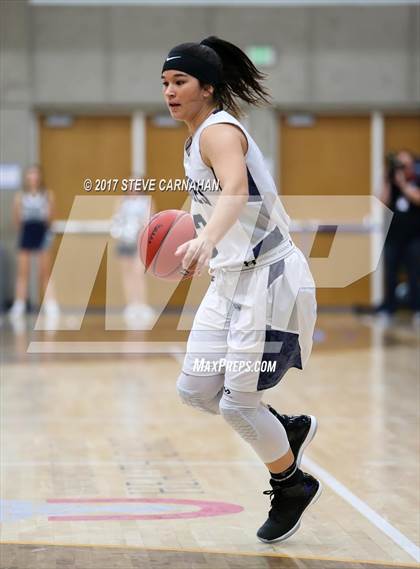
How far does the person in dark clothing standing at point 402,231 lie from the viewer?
13070 mm

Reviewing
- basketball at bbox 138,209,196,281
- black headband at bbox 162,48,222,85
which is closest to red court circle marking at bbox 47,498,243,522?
basketball at bbox 138,209,196,281

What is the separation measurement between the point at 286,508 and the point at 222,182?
1.24 metres

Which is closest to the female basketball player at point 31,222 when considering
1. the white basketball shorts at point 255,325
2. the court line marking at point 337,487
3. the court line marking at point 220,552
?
the court line marking at point 337,487

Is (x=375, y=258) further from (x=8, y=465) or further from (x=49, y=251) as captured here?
(x=8, y=465)

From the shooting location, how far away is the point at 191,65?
12.5 ft

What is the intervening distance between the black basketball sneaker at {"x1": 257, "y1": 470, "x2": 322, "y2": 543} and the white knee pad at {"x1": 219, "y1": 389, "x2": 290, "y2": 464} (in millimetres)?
135

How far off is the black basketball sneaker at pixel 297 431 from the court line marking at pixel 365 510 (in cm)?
41

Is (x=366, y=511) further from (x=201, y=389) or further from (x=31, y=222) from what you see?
(x=31, y=222)

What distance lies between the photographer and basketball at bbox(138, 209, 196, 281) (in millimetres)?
4051

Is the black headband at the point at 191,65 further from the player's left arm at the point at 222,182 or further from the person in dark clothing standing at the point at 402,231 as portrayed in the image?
the person in dark clothing standing at the point at 402,231

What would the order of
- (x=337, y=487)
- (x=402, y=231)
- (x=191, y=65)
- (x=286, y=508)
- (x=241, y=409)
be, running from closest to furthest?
(x=191, y=65) < (x=241, y=409) < (x=286, y=508) < (x=337, y=487) < (x=402, y=231)

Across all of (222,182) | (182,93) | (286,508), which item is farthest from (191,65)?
(286,508)

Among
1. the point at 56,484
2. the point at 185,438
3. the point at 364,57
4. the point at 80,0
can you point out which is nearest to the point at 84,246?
the point at 80,0

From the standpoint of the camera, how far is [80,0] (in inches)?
588
